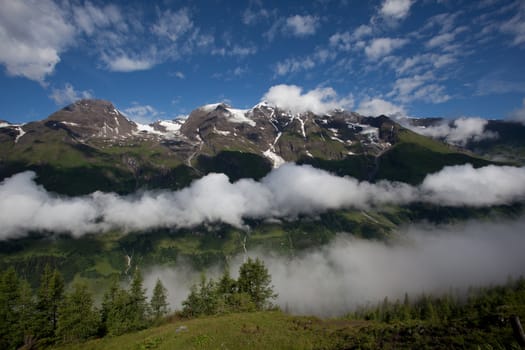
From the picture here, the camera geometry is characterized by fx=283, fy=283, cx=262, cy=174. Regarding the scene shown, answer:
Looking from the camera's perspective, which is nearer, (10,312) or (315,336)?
(315,336)

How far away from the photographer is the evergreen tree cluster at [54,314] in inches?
2111

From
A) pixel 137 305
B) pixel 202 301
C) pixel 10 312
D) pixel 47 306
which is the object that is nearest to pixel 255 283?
pixel 202 301

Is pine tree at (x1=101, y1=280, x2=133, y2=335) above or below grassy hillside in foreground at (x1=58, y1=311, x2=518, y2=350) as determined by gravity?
below

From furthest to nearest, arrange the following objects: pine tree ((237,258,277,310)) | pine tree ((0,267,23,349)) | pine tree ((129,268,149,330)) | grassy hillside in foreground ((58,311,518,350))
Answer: pine tree ((237,258,277,310)) < pine tree ((129,268,149,330)) < pine tree ((0,267,23,349)) < grassy hillside in foreground ((58,311,518,350))

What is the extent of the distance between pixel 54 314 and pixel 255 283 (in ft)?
140

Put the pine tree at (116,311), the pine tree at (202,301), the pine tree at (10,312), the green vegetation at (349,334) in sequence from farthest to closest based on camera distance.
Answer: the pine tree at (202,301) → the pine tree at (116,311) → the pine tree at (10,312) → the green vegetation at (349,334)

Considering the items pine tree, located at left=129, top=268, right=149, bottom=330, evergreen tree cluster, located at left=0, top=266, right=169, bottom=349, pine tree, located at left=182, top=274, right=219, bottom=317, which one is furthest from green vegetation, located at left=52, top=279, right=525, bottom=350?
pine tree, located at left=182, top=274, right=219, bottom=317

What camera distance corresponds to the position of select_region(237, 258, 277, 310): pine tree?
6794 cm

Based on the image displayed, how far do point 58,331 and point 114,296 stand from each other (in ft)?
36.9

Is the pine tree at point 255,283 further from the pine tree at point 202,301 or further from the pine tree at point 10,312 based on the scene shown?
the pine tree at point 10,312

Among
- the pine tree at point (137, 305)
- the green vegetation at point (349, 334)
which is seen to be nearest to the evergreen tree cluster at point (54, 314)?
the pine tree at point (137, 305)

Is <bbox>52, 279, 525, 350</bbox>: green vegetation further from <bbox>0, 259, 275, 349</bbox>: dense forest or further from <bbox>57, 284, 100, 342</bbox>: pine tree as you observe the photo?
<bbox>57, 284, 100, 342</bbox>: pine tree

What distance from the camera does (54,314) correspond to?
2302 inches

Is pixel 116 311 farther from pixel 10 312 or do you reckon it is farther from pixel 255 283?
pixel 255 283
